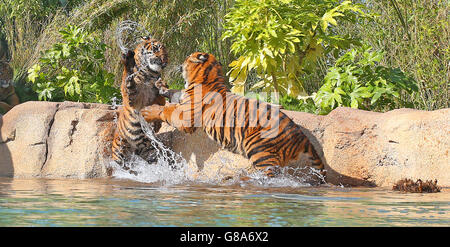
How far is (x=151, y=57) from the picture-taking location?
6.25m

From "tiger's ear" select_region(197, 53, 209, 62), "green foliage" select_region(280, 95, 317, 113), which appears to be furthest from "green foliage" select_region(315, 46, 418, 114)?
"tiger's ear" select_region(197, 53, 209, 62)

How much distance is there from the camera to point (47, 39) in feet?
32.9

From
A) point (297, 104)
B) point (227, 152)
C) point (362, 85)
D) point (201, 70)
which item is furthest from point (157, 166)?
point (362, 85)

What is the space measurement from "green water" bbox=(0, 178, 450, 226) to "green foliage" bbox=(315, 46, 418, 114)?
152 centimetres

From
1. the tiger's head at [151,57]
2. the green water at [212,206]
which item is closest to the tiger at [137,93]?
the tiger's head at [151,57]

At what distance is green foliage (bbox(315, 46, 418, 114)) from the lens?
6.70 m

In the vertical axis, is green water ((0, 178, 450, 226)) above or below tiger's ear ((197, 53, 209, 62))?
below

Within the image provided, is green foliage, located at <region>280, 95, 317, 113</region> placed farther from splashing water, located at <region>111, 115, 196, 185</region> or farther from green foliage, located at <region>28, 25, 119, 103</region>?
green foliage, located at <region>28, 25, 119, 103</region>

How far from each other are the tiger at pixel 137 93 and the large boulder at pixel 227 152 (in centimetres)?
25

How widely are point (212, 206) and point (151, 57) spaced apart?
2.64 metres

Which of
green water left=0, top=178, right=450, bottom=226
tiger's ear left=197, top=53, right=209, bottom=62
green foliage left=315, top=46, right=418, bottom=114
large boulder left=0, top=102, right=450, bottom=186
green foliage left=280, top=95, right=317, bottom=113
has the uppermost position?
tiger's ear left=197, top=53, right=209, bottom=62

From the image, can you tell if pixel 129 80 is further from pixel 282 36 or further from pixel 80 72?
pixel 80 72
